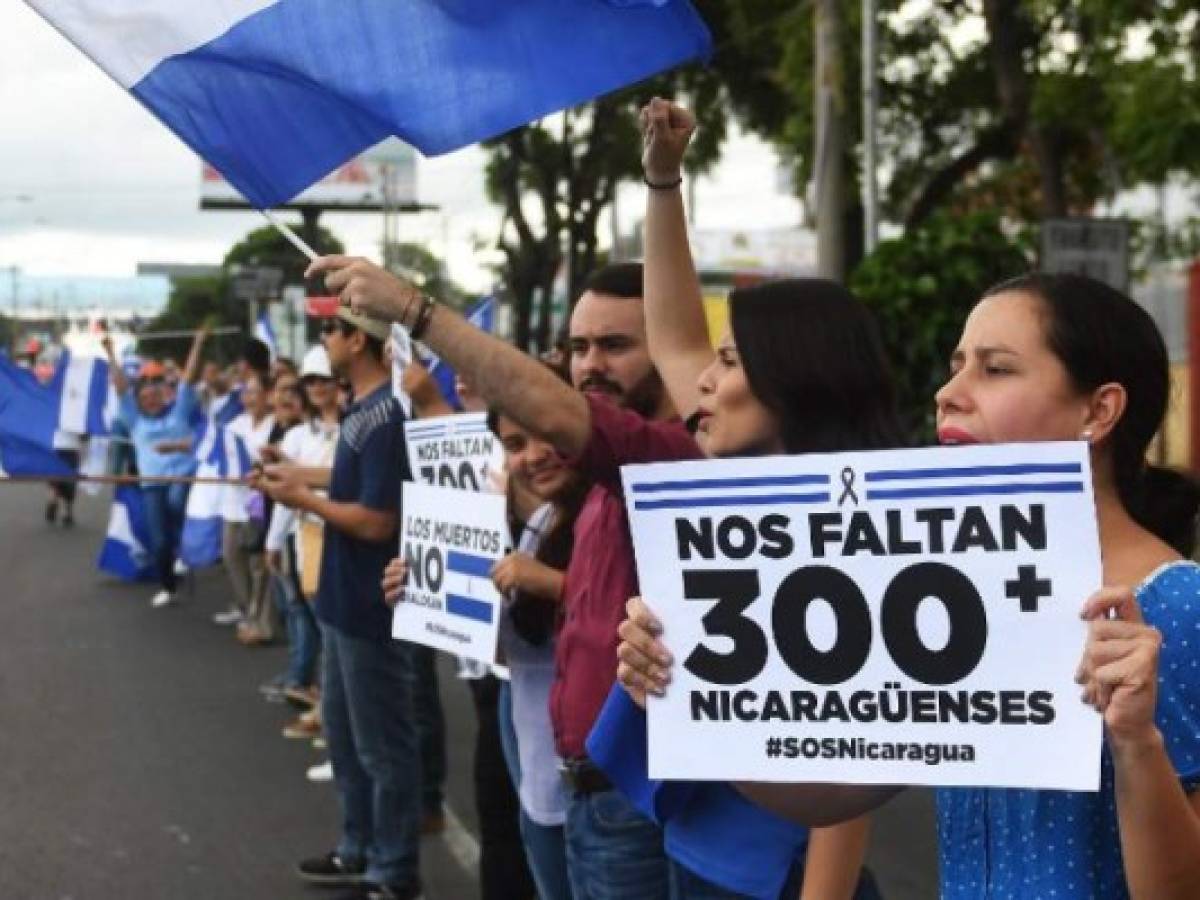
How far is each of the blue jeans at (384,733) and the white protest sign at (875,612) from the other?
376 centimetres

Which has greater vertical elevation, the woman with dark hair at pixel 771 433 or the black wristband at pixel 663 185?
the black wristband at pixel 663 185

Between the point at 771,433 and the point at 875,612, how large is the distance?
1.83 ft

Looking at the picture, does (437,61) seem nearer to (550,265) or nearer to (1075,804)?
(1075,804)

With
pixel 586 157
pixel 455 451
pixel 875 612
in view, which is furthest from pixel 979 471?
pixel 586 157

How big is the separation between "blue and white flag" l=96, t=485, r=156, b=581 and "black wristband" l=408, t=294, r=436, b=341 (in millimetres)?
13366

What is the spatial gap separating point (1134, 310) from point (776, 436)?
0.66 m

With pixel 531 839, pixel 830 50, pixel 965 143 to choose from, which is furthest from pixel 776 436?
pixel 965 143

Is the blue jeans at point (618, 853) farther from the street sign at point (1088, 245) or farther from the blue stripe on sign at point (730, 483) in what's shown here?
the street sign at point (1088, 245)

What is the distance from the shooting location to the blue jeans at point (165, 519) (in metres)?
15.7

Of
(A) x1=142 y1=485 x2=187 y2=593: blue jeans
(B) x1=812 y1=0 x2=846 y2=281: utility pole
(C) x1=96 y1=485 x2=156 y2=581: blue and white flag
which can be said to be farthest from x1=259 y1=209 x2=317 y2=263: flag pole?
(B) x1=812 y1=0 x2=846 y2=281: utility pole

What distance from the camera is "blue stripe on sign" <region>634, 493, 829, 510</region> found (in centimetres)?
249

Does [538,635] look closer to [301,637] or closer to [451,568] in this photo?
[451,568]

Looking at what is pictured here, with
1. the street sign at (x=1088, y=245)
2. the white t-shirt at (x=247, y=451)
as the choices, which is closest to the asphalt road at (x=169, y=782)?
the white t-shirt at (x=247, y=451)

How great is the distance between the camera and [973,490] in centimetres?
237
